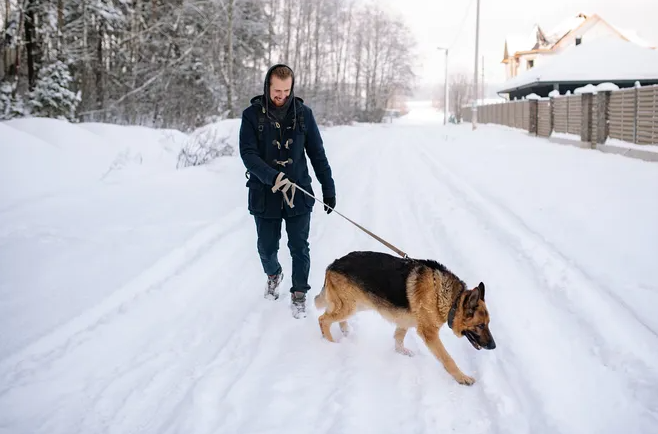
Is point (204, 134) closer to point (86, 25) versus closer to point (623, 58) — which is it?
point (86, 25)

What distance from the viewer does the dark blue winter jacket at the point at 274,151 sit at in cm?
421

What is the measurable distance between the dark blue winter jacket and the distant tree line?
1106cm

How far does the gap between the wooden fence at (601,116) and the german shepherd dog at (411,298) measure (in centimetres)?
1251

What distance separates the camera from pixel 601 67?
33.2m

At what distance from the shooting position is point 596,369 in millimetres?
3463

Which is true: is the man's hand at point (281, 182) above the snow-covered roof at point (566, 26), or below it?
below

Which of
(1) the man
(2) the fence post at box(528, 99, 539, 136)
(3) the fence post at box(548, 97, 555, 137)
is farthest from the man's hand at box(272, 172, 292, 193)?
(2) the fence post at box(528, 99, 539, 136)

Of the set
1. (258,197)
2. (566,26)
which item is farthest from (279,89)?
(566,26)

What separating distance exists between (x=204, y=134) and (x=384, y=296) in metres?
13.5

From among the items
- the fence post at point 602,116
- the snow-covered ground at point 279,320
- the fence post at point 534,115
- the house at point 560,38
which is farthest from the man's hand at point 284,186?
the house at point 560,38

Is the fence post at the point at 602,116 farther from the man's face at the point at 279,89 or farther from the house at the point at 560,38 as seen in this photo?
the house at the point at 560,38

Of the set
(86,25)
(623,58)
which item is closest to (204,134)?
(86,25)

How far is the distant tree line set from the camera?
44.7 feet

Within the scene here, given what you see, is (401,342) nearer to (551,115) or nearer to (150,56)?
(551,115)
